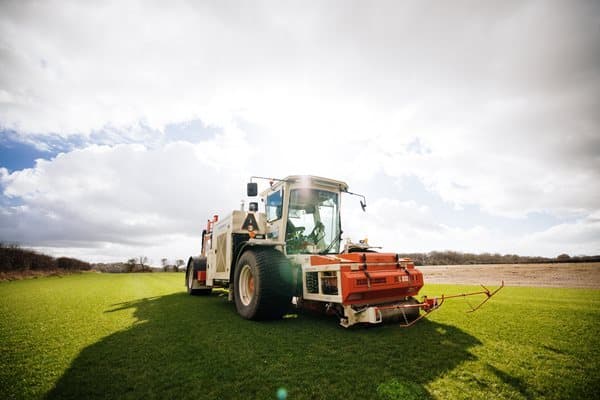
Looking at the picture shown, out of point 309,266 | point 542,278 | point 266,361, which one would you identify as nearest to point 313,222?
point 309,266

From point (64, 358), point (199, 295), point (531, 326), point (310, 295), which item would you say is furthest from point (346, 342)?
point (199, 295)

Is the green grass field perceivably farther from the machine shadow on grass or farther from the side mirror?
the side mirror

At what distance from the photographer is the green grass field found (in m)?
2.45

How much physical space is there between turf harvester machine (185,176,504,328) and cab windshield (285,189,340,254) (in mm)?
21

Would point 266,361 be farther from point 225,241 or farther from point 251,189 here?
point 225,241

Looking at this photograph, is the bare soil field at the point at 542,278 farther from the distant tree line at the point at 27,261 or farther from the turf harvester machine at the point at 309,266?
the distant tree line at the point at 27,261

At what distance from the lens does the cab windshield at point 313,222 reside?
19.2 ft

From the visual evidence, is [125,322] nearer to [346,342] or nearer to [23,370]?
[23,370]

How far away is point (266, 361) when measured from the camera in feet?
10.3

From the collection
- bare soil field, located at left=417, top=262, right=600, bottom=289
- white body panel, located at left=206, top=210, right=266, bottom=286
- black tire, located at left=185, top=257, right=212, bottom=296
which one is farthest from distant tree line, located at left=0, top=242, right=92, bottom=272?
bare soil field, located at left=417, top=262, right=600, bottom=289

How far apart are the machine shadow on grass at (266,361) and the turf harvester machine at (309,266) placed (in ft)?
1.22

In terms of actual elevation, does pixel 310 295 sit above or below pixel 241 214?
below

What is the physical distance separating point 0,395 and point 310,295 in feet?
12.0

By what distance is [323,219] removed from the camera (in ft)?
20.1
